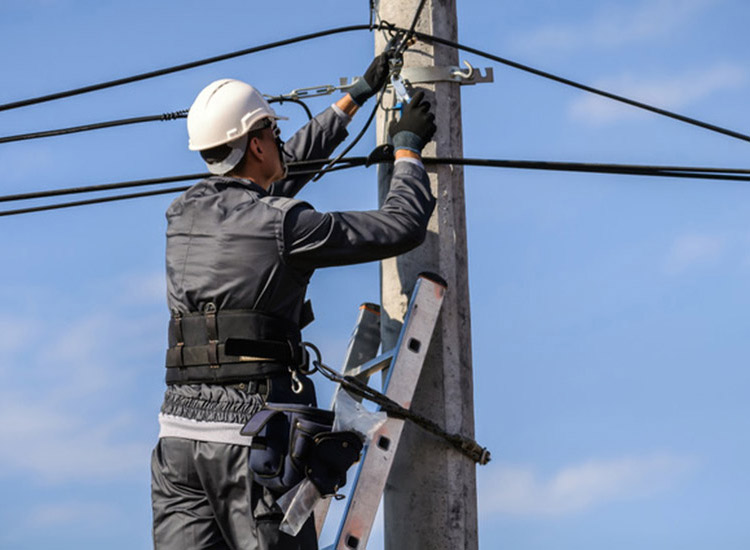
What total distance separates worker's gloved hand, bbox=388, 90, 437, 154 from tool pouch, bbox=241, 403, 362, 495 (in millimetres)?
1327

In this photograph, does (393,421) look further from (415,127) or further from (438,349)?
(415,127)

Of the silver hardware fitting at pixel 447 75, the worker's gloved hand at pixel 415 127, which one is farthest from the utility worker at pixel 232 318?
the silver hardware fitting at pixel 447 75

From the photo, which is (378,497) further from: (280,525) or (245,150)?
(245,150)

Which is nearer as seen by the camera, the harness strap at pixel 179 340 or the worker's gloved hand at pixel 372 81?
the harness strap at pixel 179 340

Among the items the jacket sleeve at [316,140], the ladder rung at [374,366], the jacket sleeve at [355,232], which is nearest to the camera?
the jacket sleeve at [355,232]

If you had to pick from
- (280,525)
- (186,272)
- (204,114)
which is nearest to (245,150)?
(204,114)

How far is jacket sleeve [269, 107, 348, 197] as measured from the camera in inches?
268

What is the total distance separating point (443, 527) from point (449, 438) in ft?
1.28

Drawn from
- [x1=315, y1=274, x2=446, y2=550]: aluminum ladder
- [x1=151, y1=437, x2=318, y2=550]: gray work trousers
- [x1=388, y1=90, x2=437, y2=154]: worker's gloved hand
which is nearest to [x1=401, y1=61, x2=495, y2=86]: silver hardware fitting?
[x1=388, y1=90, x2=437, y2=154]: worker's gloved hand

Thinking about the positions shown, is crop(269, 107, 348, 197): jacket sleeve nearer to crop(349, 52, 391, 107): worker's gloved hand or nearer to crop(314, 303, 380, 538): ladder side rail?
crop(349, 52, 391, 107): worker's gloved hand

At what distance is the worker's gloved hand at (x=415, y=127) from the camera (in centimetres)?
598

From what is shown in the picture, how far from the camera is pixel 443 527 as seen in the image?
6.06 meters

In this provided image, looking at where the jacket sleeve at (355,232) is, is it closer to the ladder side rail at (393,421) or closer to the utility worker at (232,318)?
the utility worker at (232,318)

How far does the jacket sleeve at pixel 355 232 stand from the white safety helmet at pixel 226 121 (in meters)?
0.44
